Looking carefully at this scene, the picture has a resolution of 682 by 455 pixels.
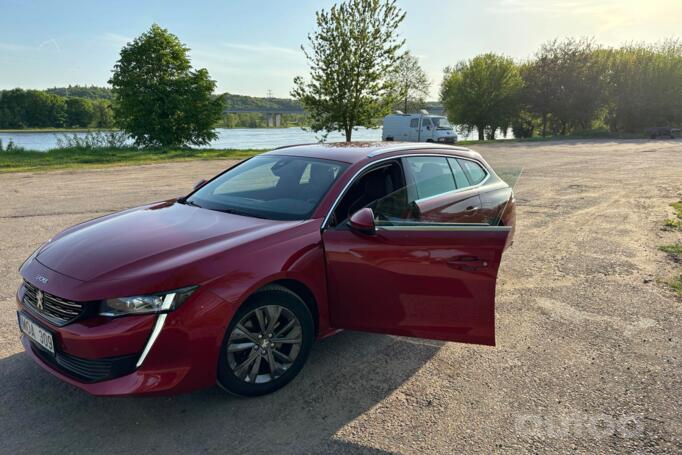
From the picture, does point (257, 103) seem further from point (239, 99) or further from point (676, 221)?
point (676, 221)

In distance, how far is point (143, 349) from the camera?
2.60 meters

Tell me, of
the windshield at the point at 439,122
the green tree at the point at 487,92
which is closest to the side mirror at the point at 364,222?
the windshield at the point at 439,122

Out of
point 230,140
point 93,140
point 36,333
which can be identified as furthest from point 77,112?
point 36,333

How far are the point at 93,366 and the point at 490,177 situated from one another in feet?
14.1

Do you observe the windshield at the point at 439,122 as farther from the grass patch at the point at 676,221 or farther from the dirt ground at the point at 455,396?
the dirt ground at the point at 455,396

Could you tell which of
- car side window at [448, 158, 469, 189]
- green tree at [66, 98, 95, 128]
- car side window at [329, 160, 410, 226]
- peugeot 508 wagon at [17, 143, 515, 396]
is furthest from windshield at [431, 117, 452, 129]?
green tree at [66, 98, 95, 128]

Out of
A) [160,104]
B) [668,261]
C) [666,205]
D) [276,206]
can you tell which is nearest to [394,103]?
[160,104]

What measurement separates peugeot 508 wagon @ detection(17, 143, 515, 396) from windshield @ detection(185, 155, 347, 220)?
19 millimetres

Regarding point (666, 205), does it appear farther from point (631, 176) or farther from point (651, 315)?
point (651, 315)

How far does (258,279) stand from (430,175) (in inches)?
82.5

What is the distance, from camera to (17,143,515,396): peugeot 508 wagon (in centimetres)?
263

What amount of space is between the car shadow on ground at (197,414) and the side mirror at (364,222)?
3.43 feet

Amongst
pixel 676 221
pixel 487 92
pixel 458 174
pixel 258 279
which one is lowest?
pixel 676 221

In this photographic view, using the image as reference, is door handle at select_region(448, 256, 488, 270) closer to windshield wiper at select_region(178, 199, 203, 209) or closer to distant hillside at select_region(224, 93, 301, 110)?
windshield wiper at select_region(178, 199, 203, 209)
